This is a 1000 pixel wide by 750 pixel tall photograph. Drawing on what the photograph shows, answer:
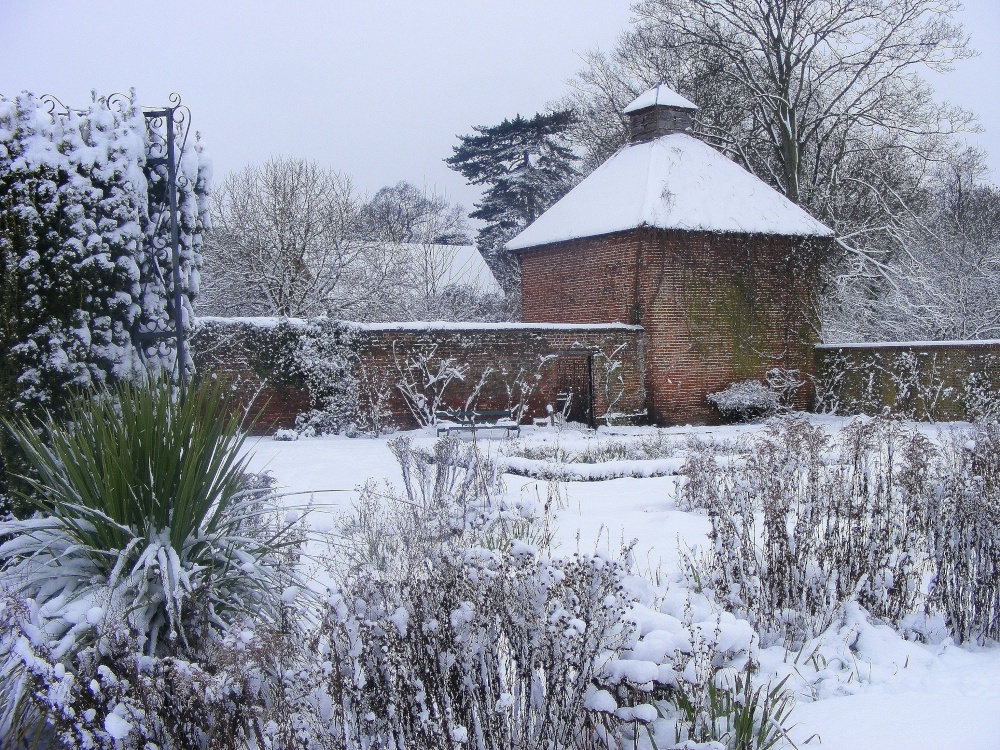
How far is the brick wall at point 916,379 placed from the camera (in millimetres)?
17250

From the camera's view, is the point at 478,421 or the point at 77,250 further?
the point at 478,421

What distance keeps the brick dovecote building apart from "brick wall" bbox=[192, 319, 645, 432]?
38.2 inches

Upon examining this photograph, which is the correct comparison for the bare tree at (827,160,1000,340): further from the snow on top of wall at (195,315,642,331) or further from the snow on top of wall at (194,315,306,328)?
the snow on top of wall at (194,315,306,328)

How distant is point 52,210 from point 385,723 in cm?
434

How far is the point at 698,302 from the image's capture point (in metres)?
19.2

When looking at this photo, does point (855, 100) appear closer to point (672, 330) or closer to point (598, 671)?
point (672, 330)

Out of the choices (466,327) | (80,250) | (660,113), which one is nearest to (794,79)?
(660,113)

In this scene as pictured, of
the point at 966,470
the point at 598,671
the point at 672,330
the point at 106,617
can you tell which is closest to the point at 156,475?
the point at 106,617

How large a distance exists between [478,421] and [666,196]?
815cm

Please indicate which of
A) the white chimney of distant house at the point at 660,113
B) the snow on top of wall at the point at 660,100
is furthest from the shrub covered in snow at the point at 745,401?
the snow on top of wall at the point at 660,100

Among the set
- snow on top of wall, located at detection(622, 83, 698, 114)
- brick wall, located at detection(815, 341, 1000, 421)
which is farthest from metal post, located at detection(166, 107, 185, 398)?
snow on top of wall, located at detection(622, 83, 698, 114)

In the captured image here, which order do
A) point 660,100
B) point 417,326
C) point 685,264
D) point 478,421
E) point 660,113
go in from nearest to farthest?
point 478,421 → point 417,326 → point 685,264 → point 660,100 → point 660,113

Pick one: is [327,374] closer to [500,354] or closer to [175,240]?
[500,354]

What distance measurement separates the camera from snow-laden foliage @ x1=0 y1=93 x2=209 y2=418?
516cm
